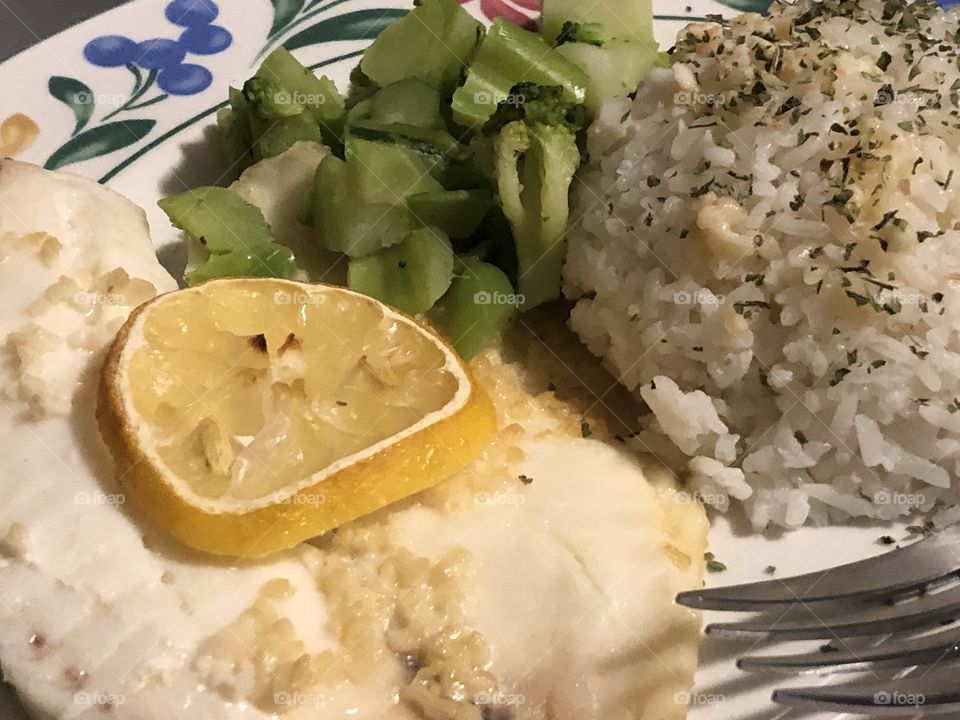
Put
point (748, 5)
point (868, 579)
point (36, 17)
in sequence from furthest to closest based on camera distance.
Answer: point (36, 17)
point (748, 5)
point (868, 579)

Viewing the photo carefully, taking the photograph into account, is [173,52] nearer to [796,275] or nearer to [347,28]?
[347,28]

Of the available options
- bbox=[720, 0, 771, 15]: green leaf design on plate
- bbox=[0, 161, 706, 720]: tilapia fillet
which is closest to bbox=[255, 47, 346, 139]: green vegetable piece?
bbox=[0, 161, 706, 720]: tilapia fillet

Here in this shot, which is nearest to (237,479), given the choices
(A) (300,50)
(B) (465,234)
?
(B) (465,234)

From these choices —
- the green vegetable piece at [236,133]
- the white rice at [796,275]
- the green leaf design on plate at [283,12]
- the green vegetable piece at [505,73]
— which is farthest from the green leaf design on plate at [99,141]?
the white rice at [796,275]

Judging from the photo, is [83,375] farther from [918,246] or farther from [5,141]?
[918,246]

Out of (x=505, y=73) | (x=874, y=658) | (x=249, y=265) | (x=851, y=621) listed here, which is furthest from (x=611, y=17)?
(x=874, y=658)

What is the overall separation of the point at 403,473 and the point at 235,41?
228 centimetres

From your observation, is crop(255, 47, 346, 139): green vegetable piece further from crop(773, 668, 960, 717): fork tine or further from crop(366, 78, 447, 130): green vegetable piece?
crop(773, 668, 960, 717): fork tine

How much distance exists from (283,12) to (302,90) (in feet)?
2.18

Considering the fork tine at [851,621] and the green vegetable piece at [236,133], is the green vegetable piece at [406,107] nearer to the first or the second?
the green vegetable piece at [236,133]

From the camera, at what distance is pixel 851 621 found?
2.09 metres

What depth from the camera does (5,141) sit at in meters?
3.15

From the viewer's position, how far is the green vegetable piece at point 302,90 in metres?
3.15

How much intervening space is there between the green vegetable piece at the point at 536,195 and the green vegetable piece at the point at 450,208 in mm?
85
